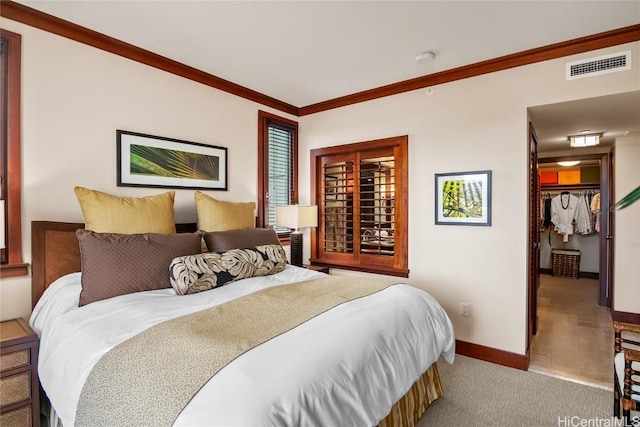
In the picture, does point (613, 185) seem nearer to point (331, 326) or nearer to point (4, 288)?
point (331, 326)

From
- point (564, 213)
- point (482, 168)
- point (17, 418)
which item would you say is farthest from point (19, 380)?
point (564, 213)

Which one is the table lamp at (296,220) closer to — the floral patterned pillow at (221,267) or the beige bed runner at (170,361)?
the floral patterned pillow at (221,267)

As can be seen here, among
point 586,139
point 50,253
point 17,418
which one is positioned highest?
point 586,139

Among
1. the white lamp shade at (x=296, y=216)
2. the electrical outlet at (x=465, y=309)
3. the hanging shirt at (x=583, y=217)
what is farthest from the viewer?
the hanging shirt at (x=583, y=217)

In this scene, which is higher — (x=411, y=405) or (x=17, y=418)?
(x=17, y=418)

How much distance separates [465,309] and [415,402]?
1.38 meters

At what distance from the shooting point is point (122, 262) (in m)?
2.02

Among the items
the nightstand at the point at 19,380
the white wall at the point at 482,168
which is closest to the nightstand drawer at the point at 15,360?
the nightstand at the point at 19,380

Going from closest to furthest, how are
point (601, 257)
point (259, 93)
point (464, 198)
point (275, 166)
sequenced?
1. point (464, 198)
2. point (259, 93)
3. point (275, 166)
4. point (601, 257)

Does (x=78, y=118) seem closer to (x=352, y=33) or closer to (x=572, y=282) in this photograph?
(x=352, y=33)

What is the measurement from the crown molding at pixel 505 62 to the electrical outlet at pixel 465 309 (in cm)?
212

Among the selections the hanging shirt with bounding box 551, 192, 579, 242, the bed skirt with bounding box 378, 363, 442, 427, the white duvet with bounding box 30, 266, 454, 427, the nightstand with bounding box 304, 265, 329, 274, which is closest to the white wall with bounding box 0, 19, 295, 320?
the white duvet with bounding box 30, 266, 454, 427

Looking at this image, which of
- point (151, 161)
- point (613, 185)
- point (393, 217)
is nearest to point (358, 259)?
point (393, 217)

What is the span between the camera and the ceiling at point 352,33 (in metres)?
2.19
